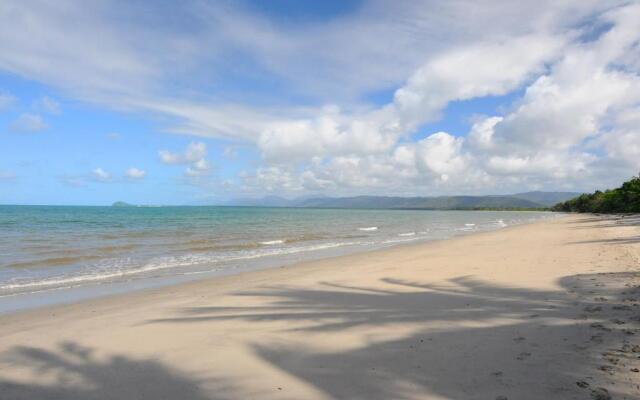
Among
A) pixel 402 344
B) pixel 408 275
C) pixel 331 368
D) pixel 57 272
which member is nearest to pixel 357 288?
pixel 408 275

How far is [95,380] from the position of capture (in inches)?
197

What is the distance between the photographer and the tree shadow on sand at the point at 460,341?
445 cm

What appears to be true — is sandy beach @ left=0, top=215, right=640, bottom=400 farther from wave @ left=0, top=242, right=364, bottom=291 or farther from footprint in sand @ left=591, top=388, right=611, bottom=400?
wave @ left=0, top=242, right=364, bottom=291

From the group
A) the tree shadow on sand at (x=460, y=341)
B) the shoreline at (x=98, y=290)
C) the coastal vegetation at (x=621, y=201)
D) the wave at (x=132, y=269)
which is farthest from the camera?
the coastal vegetation at (x=621, y=201)

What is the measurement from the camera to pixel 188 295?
10.6 m

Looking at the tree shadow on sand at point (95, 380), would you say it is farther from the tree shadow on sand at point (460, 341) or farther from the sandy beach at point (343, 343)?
the tree shadow on sand at point (460, 341)

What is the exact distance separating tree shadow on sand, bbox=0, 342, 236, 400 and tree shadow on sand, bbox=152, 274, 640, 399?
122 cm

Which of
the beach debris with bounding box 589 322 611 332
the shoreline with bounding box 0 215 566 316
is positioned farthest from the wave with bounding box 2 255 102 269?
the beach debris with bounding box 589 322 611 332

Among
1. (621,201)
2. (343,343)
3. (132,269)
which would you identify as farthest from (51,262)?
(621,201)

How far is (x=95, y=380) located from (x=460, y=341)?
479 centimetres

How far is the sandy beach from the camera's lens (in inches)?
179

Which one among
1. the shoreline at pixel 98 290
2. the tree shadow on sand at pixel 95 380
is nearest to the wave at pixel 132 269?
the shoreline at pixel 98 290

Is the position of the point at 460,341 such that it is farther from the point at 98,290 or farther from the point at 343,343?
the point at 98,290

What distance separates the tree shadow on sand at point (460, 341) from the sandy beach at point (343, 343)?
2 cm
